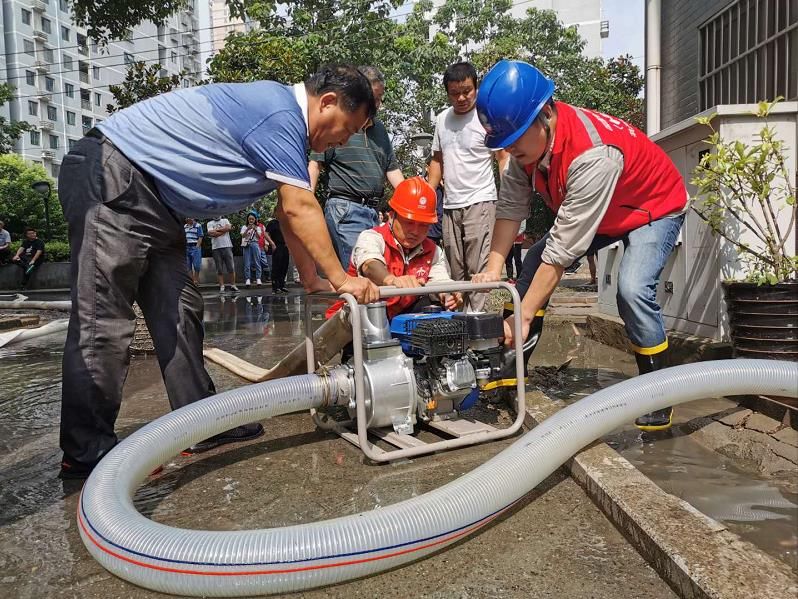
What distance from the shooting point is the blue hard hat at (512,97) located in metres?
2.79

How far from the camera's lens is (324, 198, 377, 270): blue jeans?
451cm

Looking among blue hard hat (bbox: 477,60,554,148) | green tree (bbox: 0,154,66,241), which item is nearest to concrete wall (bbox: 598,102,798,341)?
blue hard hat (bbox: 477,60,554,148)

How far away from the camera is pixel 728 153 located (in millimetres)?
3705

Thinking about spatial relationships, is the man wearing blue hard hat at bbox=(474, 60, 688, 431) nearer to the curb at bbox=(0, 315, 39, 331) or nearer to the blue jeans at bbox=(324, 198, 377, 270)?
the blue jeans at bbox=(324, 198, 377, 270)

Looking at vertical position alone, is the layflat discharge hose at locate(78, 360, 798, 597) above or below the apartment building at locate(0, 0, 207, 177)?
below

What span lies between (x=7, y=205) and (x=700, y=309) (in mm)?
33655

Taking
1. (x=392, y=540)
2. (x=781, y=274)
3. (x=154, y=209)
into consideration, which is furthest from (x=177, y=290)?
(x=781, y=274)

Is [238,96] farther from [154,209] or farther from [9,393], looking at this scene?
[9,393]

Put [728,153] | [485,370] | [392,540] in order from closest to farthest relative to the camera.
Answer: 1. [392,540]
2. [485,370]
3. [728,153]

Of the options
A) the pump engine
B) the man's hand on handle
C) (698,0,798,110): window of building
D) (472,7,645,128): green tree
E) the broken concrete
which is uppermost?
(472,7,645,128): green tree

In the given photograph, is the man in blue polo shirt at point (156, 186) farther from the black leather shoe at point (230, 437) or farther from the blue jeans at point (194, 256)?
the blue jeans at point (194, 256)

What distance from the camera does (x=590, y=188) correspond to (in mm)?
2799

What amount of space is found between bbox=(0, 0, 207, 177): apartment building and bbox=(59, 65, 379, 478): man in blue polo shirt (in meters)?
58.0

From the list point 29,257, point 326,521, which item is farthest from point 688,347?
point 29,257
